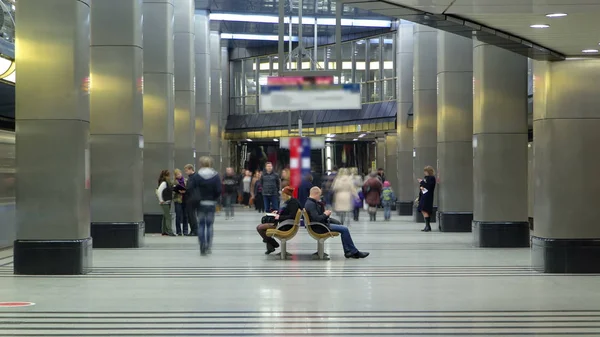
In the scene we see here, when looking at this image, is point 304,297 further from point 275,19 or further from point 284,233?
point 275,19

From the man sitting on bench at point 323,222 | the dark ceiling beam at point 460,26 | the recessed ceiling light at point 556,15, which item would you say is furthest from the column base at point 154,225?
the recessed ceiling light at point 556,15

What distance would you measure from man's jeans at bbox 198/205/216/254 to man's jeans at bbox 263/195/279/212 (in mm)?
13098

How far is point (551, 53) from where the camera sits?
14.1 metres

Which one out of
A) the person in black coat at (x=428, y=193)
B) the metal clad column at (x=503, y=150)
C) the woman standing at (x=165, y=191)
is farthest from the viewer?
the person in black coat at (x=428, y=193)

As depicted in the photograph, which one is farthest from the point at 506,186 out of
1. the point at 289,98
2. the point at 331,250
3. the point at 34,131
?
the point at 34,131

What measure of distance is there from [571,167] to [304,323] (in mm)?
6432

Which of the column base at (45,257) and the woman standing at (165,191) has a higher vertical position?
the woman standing at (165,191)

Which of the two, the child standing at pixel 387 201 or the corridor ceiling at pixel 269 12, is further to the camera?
the corridor ceiling at pixel 269 12

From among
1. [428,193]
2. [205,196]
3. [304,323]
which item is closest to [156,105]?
[428,193]

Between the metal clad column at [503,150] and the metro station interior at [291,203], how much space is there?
31mm

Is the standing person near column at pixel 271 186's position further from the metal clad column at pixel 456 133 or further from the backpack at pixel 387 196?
the metal clad column at pixel 456 133

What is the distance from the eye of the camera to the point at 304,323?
9711 millimetres

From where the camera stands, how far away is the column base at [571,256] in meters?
14.4

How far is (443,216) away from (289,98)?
16.4 ft
